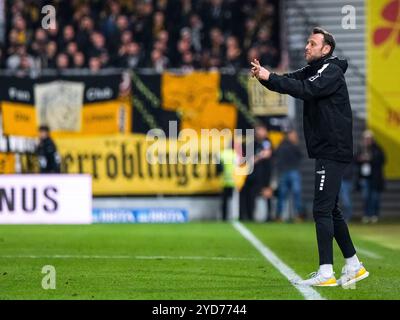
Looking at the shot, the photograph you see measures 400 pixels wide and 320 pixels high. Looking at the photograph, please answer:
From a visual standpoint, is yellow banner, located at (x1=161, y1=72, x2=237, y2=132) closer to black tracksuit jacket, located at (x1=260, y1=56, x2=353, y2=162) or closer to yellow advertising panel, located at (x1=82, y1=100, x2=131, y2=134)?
yellow advertising panel, located at (x1=82, y1=100, x2=131, y2=134)

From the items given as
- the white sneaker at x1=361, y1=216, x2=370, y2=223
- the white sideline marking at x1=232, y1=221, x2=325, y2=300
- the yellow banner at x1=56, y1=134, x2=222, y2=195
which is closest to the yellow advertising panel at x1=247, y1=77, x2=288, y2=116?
the yellow banner at x1=56, y1=134, x2=222, y2=195

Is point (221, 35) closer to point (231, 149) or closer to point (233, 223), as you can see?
point (231, 149)

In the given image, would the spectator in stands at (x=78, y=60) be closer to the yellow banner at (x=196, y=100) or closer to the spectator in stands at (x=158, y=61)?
the spectator in stands at (x=158, y=61)

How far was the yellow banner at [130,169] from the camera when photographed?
81.1ft

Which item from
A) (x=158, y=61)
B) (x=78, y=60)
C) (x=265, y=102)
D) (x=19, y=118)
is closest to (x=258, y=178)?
(x=265, y=102)

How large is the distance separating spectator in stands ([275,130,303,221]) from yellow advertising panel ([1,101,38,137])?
5.54 meters

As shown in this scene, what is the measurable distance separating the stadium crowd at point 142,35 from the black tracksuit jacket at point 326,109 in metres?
14.4

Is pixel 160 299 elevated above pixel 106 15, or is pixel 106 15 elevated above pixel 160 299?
pixel 106 15

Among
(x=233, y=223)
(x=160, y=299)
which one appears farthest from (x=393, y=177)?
(x=160, y=299)

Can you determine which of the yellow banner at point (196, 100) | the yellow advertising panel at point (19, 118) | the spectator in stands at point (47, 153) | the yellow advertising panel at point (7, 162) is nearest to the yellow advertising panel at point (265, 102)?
the yellow banner at point (196, 100)

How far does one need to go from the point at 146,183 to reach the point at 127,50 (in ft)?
10.1

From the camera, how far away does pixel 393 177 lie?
26172 millimetres

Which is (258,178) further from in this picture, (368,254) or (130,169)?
(368,254)

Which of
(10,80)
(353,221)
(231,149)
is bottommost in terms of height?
(353,221)
